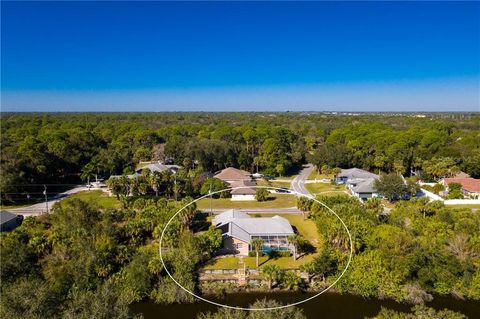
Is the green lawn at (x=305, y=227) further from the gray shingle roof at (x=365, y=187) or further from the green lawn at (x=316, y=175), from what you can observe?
the green lawn at (x=316, y=175)

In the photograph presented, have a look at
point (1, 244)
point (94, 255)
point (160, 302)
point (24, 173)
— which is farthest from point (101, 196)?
point (160, 302)

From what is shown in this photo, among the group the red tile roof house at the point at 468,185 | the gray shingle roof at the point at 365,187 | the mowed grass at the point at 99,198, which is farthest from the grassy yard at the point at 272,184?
the red tile roof house at the point at 468,185

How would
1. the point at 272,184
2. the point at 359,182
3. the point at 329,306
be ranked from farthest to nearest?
the point at 272,184 → the point at 359,182 → the point at 329,306

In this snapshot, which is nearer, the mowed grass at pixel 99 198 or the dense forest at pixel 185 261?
the dense forest at pixel 185 261

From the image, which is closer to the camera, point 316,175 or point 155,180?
point 155,180

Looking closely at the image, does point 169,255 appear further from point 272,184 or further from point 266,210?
point 272,184

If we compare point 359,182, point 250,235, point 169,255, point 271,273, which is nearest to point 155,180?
point 250,235
